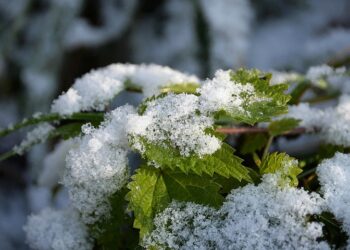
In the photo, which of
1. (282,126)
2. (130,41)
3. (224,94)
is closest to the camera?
(224,94)

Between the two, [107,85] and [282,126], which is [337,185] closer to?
[282,126]

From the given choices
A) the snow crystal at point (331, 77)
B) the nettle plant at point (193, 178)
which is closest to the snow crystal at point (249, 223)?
the nettle plant at point (193, 178)

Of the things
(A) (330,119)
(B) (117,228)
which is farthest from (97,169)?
(A) (330,119)

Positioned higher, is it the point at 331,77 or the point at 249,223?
the point at 331,77

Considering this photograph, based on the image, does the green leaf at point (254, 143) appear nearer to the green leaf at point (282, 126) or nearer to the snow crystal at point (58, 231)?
the green leaf at point (282, 126)

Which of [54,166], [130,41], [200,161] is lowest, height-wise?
[200,161]

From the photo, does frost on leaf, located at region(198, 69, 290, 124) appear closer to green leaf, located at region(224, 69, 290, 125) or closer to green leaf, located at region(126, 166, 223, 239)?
green leaf, located at region(224, 69, 290, 125)

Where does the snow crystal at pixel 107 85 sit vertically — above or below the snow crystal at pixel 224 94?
above
